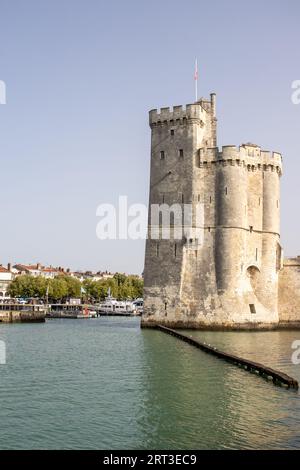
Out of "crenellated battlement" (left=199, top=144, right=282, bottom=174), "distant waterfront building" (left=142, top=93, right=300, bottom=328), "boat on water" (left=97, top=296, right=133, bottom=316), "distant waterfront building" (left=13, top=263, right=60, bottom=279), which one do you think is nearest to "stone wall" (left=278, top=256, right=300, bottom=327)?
"distant waterfront building" (left=142, top=93, right=300, bottom=328)

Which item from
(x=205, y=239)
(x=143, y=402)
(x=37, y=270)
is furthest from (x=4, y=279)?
(x=143, y=402)

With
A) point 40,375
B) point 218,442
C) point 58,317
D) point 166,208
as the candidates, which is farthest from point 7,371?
point 58,317

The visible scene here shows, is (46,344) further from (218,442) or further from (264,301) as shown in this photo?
(218,442)

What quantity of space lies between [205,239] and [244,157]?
7295 millimetres

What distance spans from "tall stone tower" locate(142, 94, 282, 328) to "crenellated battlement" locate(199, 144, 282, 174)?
8 centimetres

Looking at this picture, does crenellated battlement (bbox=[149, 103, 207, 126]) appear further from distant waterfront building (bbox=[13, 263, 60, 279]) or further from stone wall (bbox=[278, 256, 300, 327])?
distant waterfront building (bbox=[13, 263, 60, 279])

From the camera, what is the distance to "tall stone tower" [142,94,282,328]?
47906 millimetres

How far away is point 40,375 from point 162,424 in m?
9.69

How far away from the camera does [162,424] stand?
52.7 ft

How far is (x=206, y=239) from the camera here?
4862cm

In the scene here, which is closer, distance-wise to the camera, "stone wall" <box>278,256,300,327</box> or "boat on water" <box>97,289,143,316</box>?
"stone wall" <box>278,256,300,327</box>

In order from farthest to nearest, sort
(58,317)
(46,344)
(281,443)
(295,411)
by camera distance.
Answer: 1. (58,317)
2. (46,344)
3. (295,411)
4. (281,443)

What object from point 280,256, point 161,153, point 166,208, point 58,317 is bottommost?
point 58,317
